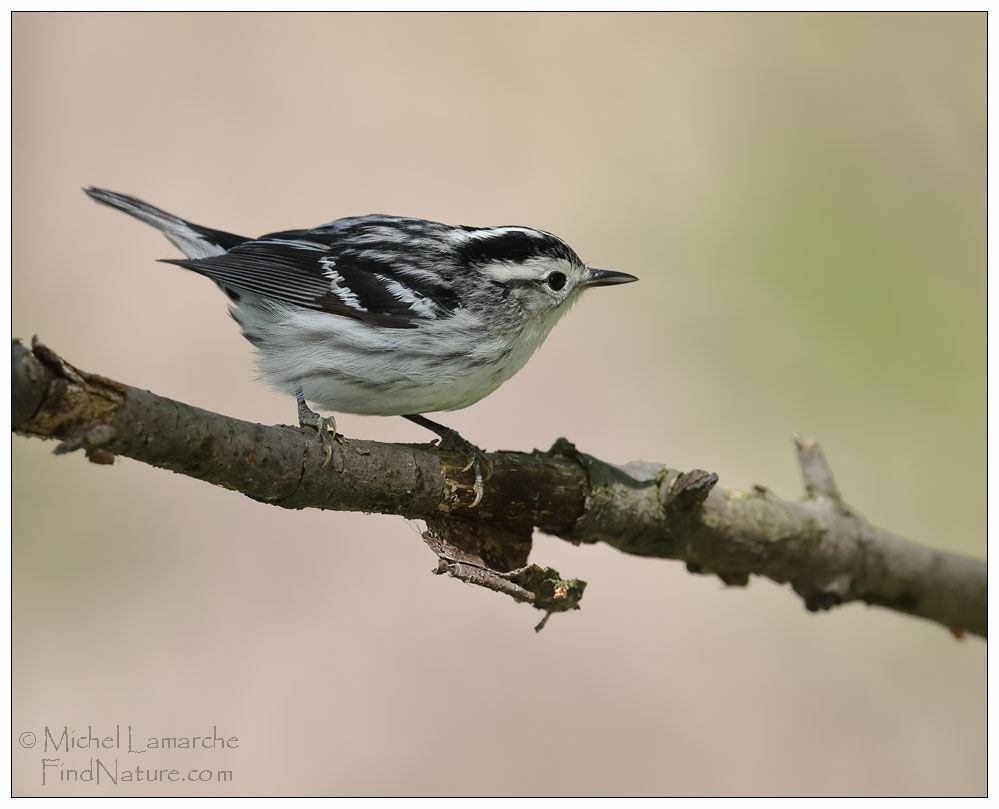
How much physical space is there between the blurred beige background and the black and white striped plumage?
1828 mm

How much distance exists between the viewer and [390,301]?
446 cm

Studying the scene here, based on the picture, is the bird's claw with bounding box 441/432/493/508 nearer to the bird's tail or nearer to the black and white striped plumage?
the black and white striped plumage

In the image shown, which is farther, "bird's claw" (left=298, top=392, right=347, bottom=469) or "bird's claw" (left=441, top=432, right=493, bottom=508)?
"bird's claw" (left=441, top=432, right=493, bottom=508)

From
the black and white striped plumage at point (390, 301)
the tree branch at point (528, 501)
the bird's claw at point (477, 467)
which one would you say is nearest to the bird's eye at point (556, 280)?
the black and white striped plumage at point (390, 301)

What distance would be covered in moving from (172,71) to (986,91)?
22.2 feet

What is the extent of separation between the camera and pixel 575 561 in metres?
6.98

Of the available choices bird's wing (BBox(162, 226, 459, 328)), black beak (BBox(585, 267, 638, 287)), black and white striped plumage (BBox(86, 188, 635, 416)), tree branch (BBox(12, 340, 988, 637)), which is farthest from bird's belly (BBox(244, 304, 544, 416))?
black beak (BBox(585, 267, 638, 287))

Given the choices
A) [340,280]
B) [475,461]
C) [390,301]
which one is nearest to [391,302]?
[390,301]

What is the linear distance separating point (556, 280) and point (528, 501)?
1.34 metres

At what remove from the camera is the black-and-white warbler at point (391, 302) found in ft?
14.1

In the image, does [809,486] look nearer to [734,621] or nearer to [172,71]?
[734,621]

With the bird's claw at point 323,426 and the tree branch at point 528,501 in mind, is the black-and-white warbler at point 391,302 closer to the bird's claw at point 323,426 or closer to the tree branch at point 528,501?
the bird's claw at point 323,426

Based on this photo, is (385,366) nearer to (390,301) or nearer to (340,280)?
(390,301)

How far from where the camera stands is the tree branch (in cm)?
273
